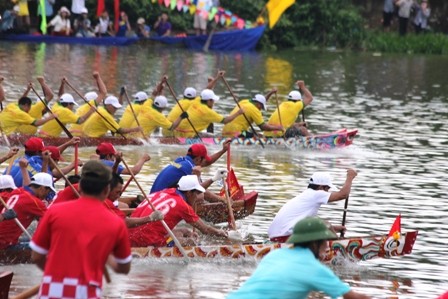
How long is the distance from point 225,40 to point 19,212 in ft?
96.0

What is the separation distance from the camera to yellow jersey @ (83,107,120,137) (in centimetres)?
2120

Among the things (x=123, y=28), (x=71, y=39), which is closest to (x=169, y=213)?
(x=71, y=39)

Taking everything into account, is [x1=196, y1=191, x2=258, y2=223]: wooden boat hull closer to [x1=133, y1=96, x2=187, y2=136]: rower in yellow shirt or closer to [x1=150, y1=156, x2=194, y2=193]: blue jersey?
[x1=150, y1=156, x2=194, y2=193]: blue jersey

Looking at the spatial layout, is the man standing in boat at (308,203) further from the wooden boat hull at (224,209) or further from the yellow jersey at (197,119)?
the yellow jersey at (197,119)

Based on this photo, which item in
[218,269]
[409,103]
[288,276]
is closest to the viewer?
[288,276]

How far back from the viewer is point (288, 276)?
7.83 metres

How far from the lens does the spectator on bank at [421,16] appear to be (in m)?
44.7

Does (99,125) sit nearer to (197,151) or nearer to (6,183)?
(197,151)

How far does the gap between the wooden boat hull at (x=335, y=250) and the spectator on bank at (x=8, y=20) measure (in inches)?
1046

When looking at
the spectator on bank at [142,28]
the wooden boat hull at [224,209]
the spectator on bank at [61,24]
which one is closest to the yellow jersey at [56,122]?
the wooden boat hull at [224,209]

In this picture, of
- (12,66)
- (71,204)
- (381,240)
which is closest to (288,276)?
(71,204)

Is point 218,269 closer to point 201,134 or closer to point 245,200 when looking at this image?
point 245,200

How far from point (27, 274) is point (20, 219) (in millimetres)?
527

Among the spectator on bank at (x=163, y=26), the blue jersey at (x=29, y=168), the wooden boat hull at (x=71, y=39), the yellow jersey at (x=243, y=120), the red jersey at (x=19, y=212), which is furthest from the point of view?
the spectator on bank at (x=163, y=26)
